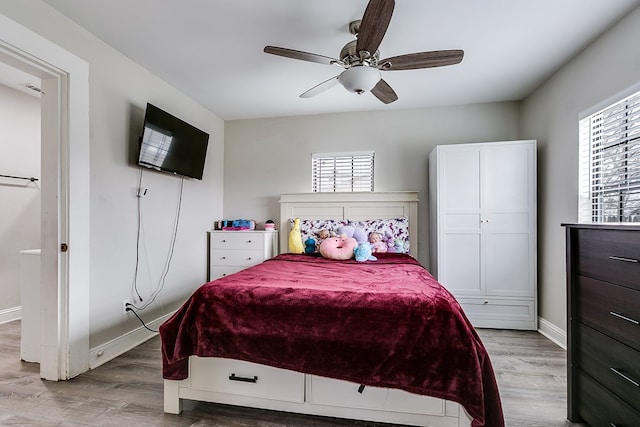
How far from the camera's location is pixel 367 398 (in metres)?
1.51

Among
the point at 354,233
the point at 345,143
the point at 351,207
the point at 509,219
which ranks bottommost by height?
the point at 354,233

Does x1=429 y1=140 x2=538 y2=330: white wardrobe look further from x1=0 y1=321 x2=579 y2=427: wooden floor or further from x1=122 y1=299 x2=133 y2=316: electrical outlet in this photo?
x1=122 y1=299 x2=133 y2=316: electrical outlet

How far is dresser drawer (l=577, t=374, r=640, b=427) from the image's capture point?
1.27 meters

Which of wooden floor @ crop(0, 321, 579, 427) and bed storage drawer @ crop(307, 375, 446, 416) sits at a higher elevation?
bed storage drawer @ crop(307, 375, 446, 416)

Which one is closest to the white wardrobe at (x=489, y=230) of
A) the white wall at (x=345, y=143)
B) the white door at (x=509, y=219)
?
the white door at (x=509, y=219)

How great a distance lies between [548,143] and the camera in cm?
292

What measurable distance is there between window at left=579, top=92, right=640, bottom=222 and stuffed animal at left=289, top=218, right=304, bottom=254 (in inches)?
106

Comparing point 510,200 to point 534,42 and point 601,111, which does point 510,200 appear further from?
point 534,42

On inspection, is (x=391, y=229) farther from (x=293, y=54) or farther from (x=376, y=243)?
(x=293, y=54)

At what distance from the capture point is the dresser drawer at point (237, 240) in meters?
3.70

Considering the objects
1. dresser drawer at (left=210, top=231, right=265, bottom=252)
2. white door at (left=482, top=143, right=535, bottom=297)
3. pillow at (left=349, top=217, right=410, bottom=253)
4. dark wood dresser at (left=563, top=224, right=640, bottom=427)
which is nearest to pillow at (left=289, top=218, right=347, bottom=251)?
pillow at (left=349, top=217, right=410, bottom=253)

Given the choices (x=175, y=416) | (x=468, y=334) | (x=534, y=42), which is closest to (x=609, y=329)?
(x=468, y=334)

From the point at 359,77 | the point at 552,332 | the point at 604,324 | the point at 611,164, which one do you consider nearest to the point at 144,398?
the point at 359,77

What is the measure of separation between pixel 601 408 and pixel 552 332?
1594mm
